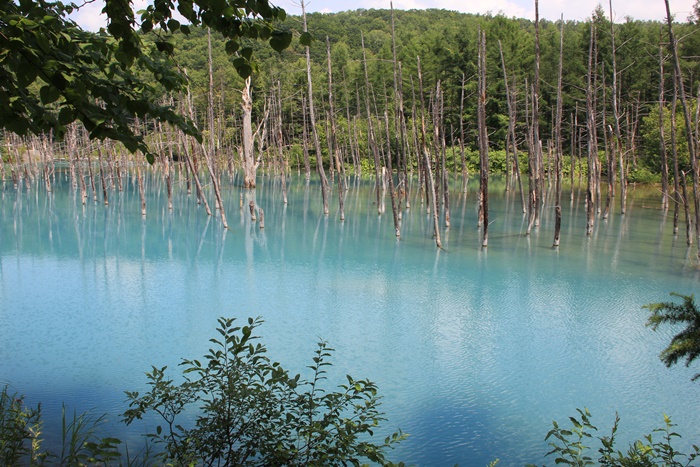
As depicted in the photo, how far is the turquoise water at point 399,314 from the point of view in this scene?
21.4ft

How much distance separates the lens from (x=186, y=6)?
3109 mm

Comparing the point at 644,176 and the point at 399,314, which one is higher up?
the point at 644,176

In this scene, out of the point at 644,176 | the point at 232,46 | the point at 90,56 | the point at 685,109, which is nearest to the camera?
the point at 232,46

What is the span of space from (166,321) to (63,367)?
6.85 feet

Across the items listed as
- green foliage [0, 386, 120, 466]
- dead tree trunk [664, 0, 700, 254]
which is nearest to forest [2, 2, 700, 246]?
dead tree trunk [664, 0, 700, 254]

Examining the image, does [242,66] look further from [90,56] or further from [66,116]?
[90,56]

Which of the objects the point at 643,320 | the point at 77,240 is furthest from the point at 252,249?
the point at 643,320

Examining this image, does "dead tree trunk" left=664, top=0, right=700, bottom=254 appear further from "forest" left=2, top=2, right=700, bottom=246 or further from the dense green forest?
the dense green forest

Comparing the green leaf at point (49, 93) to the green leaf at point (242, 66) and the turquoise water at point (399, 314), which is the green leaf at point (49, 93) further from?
the turquoise water at point (399, 314)

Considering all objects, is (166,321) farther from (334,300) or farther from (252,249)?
(252,249)

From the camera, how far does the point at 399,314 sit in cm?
995

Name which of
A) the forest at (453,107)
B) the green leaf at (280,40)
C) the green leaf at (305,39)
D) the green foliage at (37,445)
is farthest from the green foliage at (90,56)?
the forest at (453,107)

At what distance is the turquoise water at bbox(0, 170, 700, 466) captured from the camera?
651 centimetres

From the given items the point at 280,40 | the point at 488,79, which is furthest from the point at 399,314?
the point at 488,79
